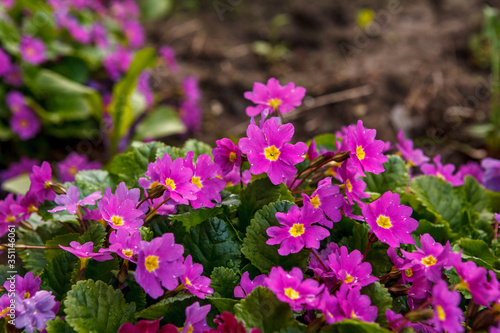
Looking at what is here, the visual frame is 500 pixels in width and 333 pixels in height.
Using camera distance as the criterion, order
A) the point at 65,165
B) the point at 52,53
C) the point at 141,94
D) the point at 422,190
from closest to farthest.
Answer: the point at 422,190, the point at 65,165, the point at 52,53, the point at 141,94

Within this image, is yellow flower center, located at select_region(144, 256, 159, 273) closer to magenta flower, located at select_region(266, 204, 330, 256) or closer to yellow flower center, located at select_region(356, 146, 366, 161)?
magenta flower, located at select_region(266, 204, 330, 256)

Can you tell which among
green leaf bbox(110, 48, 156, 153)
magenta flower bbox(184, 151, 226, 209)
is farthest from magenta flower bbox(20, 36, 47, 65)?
magenta flower bbox(184, 151, 226, 209)

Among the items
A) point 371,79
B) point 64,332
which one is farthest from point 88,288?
point 371,79

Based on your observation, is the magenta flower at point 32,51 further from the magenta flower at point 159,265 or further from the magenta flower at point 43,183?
the magenta flower at point 159,265

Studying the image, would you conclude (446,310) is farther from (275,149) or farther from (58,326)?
(58,326)

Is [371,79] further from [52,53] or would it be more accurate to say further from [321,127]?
[52,53]

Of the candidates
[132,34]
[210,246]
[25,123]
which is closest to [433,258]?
[210,246]
